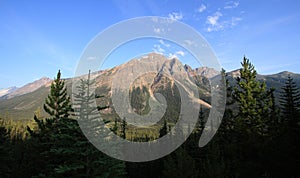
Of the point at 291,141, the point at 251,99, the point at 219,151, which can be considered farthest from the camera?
the point at 251,99

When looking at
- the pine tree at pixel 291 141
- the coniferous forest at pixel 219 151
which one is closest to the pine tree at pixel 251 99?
the coniferous forest at pixel 219 151

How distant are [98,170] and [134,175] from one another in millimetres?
29706

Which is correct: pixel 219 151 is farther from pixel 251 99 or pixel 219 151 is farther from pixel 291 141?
pixel 251 99

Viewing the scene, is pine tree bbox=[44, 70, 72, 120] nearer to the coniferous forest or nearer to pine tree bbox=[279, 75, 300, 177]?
the coniferous forest

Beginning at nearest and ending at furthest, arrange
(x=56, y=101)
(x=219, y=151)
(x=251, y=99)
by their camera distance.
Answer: (x=219, y=151) < (x=251, y=99) < (x=56, y=101)

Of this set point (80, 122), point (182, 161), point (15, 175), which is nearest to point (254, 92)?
point (182, 161)

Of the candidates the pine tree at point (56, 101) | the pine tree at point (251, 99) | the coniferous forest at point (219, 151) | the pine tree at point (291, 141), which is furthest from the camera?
the pine tree at point (56, 101)

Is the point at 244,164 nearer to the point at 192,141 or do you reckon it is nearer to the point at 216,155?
the point at 216,155

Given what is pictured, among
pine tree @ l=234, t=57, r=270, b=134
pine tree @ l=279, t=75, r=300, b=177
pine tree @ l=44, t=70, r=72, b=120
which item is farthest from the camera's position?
pine tree @ l=44, t=70, r=72, b=120

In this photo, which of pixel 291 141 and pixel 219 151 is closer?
pixel 291 141

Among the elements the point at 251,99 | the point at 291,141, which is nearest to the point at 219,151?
the point at 291,141

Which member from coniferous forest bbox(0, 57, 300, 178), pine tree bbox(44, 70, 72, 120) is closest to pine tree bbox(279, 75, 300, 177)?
coniferous forest bbox(0, 57, 300, 178)

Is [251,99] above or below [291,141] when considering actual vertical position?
above

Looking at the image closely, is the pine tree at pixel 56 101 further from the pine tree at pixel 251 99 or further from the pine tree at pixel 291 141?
the pine tree at pixel 291 141
